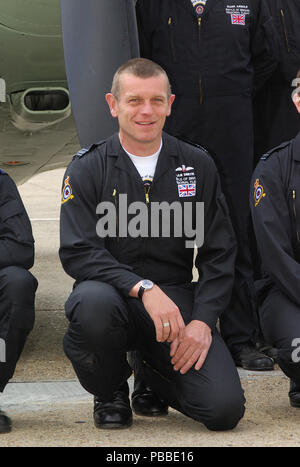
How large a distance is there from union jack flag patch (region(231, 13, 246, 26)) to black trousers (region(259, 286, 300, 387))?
4.39ft

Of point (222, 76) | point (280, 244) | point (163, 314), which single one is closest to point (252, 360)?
point (280, 244)

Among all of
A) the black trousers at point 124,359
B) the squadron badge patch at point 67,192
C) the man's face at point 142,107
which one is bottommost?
the black trousers at point 124,359

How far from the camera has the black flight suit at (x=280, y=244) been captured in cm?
318

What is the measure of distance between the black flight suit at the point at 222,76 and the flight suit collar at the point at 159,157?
787 mm

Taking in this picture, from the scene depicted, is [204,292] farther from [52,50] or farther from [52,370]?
[52,50]

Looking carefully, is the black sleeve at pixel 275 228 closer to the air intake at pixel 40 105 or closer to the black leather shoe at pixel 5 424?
the black leather shoe at pixel 5 424

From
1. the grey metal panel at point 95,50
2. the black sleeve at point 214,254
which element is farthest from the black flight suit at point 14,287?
the grey metal panel at point 95,50

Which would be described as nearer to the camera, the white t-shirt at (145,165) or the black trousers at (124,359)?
the black trousers at (124,359)

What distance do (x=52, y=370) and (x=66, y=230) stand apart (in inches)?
46.9

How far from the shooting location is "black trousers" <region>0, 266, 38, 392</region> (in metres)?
3.01

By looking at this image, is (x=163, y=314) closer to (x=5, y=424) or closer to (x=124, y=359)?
(x=124, y=359)

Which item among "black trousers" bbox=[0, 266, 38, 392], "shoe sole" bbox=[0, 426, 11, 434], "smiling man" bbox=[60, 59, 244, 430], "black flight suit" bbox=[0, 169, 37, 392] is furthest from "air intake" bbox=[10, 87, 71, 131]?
"shoe sole" bbox=[0, 426, 11, 434]
